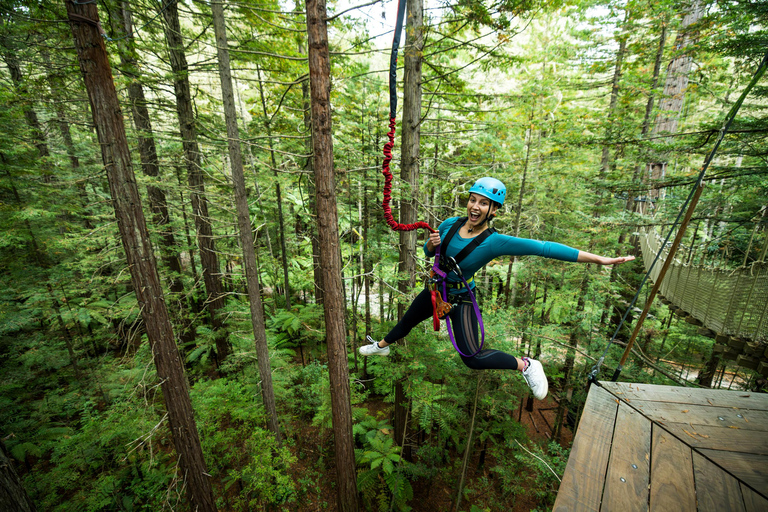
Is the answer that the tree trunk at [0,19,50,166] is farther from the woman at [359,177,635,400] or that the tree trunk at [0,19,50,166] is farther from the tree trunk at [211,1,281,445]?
the woman at [359,177,635,400]

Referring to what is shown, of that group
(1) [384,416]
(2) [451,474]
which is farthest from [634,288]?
(1) [384,416]

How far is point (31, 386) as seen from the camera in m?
8.45

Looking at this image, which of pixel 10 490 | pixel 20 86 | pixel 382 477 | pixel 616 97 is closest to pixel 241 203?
pixel 10 490

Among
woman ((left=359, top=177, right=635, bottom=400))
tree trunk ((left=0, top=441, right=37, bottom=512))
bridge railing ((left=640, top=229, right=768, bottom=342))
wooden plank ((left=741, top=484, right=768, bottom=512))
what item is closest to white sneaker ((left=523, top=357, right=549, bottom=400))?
woman ((left=359, top=177, right=635, bottom=400))

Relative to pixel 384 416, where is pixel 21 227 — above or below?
above

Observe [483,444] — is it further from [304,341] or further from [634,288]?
[634,288]

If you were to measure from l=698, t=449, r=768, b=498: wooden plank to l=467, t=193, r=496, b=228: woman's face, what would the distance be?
2.37 metres

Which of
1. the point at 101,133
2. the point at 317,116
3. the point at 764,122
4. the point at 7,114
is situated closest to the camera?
the point at 317,116

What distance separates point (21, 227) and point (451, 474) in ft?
46.7

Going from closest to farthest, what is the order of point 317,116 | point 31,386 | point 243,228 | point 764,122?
1. point 317,116
2. point 764,122
3. point 243,228
4. point 31,386

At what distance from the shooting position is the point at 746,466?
158cm

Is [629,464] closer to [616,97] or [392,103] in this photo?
[392,103]

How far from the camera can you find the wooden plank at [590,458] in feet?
4.91

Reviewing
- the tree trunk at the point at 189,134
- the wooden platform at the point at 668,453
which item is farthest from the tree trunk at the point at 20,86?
the wooden platform at the point at 668,453
